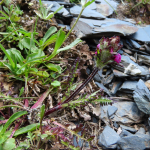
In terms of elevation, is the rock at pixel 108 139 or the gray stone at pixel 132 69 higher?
the gray stone at pixel 132 69

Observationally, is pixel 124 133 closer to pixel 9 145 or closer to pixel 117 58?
pixel 117 58

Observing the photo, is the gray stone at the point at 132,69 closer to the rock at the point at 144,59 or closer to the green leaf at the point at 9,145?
the rock at the point at 144,59

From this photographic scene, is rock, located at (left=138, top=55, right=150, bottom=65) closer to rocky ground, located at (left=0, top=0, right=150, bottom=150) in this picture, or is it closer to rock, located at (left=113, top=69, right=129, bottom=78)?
rocky ground, located at (left=0, top=0, right=150, bottom=150)

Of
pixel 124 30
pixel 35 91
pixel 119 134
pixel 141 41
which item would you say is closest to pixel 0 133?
pixel 35 91

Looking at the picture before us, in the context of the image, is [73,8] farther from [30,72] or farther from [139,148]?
[139,148]

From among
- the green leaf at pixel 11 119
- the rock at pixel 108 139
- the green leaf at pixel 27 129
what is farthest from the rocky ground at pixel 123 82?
the green leaf at pixel 11 119

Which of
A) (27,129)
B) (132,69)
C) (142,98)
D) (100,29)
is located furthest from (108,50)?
(100,29)
